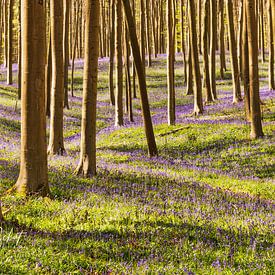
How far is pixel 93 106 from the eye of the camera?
38.2 ft

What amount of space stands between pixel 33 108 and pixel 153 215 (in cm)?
330

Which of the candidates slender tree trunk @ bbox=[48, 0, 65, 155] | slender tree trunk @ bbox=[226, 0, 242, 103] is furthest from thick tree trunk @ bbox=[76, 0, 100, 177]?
slender tree trunk @ bbox=[226, 0, 242, 103]

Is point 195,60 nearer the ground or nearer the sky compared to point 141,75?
nearer the sky

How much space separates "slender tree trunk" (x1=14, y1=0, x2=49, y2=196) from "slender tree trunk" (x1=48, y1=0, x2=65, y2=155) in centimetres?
652

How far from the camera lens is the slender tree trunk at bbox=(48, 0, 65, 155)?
50.0 ft

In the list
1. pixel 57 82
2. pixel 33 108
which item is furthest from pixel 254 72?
pixel 33 108

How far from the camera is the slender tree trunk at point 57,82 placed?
15234 mm

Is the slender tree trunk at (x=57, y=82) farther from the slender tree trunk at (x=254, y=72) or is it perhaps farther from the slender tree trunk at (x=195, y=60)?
the slender tree trunk at (x=195, y=60)

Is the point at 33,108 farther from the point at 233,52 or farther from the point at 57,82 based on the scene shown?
the point at 233,52

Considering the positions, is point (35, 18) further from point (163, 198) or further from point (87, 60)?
point (163, 198)

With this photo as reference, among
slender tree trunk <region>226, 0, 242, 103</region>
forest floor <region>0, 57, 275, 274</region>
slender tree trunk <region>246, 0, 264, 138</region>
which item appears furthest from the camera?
slender tree trunk <region>226, 0, 242, 103</region>

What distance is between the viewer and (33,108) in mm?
8609

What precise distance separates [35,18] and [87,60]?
9.96 ft

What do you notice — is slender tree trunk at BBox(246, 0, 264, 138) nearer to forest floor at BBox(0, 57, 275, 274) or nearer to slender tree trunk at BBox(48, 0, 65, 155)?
forest floor at BBox(0, 57, 275, 274)
